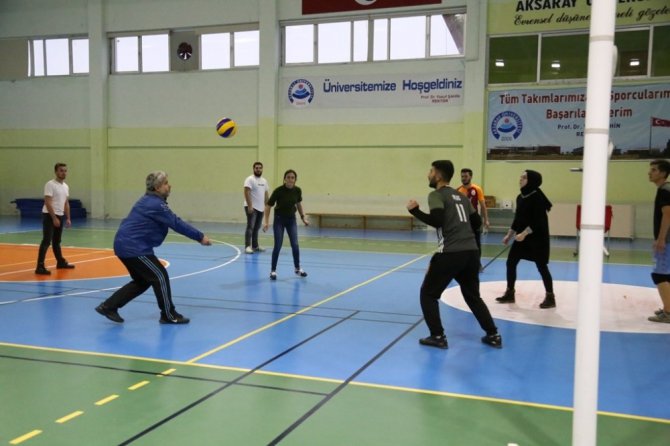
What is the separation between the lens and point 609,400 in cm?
494

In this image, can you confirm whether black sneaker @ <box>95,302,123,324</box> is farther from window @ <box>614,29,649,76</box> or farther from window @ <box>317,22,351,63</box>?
window @ <box>614,29,649,76</box>

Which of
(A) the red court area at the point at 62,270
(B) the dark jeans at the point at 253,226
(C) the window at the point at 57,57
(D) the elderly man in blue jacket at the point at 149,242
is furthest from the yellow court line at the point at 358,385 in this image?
(C) the window at the point at 57,57

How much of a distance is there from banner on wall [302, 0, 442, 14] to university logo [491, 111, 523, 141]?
15.2ft

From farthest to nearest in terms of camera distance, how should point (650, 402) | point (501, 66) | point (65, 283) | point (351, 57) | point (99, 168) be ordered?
1. point (99, 168)
2. point (351, 57)
3. point (501, 66)
4. point (65, 283)
5. point (650, 402)

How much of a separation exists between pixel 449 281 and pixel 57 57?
25.8 meters

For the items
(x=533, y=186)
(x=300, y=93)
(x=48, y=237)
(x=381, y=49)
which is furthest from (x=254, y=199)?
(x=381, y=49)

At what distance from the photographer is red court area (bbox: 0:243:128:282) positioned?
36.0 feet

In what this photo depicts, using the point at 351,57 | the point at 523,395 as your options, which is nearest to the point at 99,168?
the point at 351,57

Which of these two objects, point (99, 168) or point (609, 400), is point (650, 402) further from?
point (99, 168)

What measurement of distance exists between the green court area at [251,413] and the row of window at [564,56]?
1806cm

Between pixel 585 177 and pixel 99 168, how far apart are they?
83.5 feet

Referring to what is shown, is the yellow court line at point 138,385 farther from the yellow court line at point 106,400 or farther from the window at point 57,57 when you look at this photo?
the window at point 57,57

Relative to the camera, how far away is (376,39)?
2264cm

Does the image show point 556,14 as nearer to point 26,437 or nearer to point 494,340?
point 494,340
